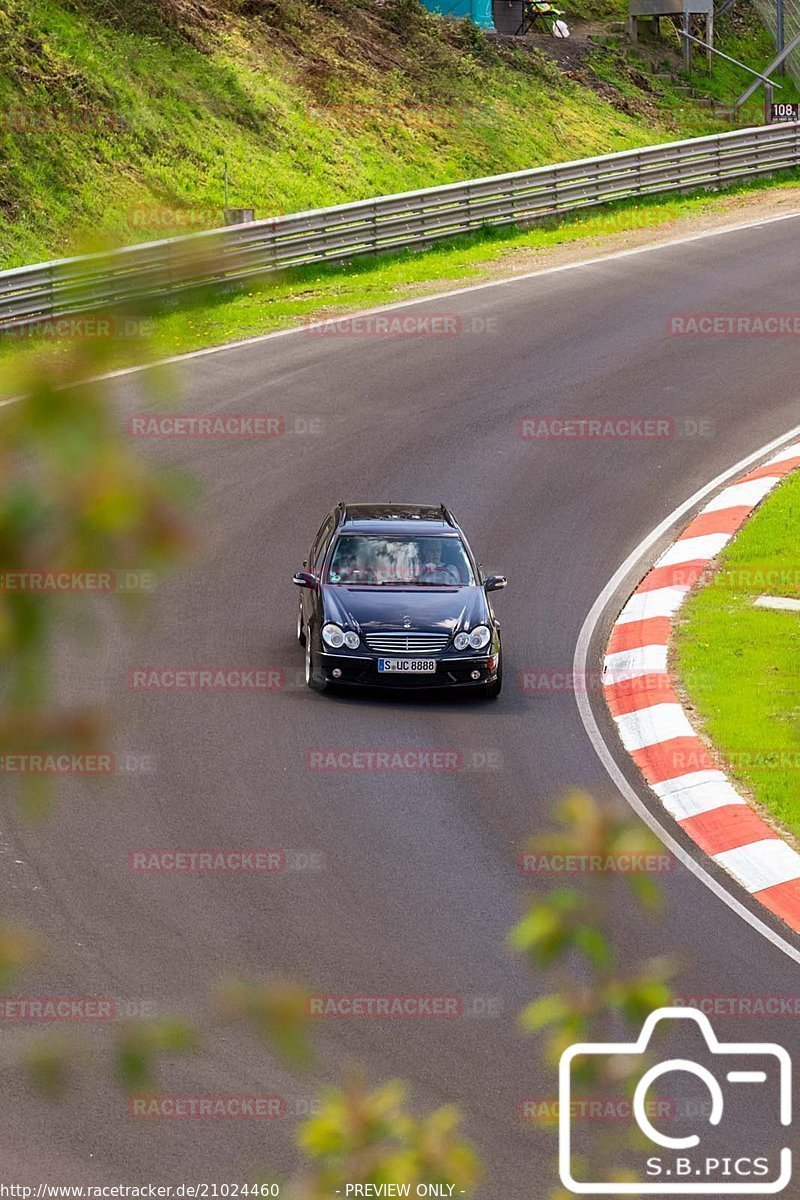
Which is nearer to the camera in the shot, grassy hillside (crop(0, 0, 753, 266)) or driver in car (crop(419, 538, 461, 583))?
driver in car (crop(419, 538, 461, 583))

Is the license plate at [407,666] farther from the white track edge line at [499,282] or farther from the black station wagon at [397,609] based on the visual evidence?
the white track edge line at [499,282]

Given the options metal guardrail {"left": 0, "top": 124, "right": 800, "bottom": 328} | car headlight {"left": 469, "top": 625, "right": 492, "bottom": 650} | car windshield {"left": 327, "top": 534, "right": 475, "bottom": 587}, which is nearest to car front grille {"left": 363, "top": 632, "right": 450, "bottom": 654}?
car headlight {"left": 469, "top": 625, "right": 492, "bottom": 650}

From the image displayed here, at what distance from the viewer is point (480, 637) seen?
14828 mm

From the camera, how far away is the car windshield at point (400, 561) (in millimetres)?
15695

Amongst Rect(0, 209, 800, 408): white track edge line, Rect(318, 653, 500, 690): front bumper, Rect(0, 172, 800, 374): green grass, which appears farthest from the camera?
Rect(0, 172, 800, 374): green grass

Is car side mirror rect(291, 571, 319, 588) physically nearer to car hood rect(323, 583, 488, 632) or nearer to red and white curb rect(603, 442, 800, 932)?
car hood rect(323, 583, 488, 632)

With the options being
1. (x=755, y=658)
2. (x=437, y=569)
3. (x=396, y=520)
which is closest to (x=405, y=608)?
(x=437, y=569)

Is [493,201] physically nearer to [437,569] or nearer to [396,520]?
[396,520]

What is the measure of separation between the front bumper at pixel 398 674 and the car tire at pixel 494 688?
0.09 meters

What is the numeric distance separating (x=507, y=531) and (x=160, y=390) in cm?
1747

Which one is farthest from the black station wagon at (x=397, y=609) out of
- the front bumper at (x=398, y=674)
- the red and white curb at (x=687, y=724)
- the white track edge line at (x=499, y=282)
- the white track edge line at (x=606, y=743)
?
the white track edge line at (x=499, y=282)

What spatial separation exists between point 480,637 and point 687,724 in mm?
2080

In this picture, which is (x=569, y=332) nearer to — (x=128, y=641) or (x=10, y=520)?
(x=128, y=641)

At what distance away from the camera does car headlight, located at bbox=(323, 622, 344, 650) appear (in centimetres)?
1479
